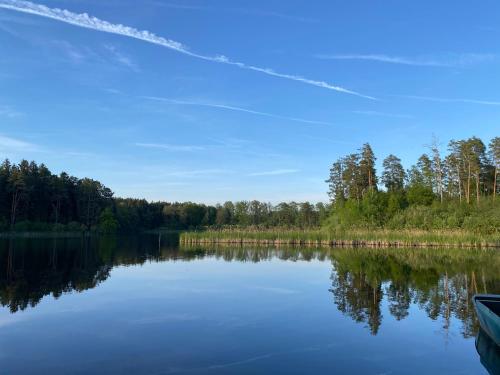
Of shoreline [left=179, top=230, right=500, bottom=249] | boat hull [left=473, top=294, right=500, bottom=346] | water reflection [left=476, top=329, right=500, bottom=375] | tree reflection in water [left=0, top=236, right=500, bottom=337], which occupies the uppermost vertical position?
shoreline [left=179, top=230, right=500, bottom=249]

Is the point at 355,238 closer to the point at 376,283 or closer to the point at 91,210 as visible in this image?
the point at 376,283

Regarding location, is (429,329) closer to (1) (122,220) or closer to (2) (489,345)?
(2) (489,345)

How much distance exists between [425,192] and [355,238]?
19.7m

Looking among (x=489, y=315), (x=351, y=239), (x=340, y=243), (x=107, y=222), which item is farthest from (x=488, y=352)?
(x=107, y=222)

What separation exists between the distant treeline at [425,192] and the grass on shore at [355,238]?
4.82 metres

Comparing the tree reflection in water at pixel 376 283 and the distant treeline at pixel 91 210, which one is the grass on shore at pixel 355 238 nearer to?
the tree reflection in water at pixel 376 283

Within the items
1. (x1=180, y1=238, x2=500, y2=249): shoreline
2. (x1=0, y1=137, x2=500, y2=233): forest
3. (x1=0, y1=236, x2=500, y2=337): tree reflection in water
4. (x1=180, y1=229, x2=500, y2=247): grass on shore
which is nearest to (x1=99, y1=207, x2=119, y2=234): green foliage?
(x1=0, y1=137, x2=500, y2=233): forest

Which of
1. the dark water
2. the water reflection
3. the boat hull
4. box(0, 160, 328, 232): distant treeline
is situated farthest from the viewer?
box(0, 160, 328, 232): distant treeline

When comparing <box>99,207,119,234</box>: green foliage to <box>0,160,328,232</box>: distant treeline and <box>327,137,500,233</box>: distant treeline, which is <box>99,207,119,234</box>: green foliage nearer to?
<box>0,160,328,232</box>: distant treeline

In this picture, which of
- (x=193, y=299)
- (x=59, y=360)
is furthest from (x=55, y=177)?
(x=59, y=360)

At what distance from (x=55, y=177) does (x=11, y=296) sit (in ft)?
203

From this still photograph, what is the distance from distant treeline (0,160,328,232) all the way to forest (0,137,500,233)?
162 mm

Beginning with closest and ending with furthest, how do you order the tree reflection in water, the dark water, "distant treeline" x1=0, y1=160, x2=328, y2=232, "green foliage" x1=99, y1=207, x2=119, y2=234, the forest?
the dark water → the tree reflection in water → the forest → "distant treeline" x1=0, y1=160, x2=328, y2=232 → "green foliage" x1=99, y1=207, x2=119, y2=234

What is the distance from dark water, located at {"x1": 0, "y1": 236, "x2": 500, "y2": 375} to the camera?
711 cm
